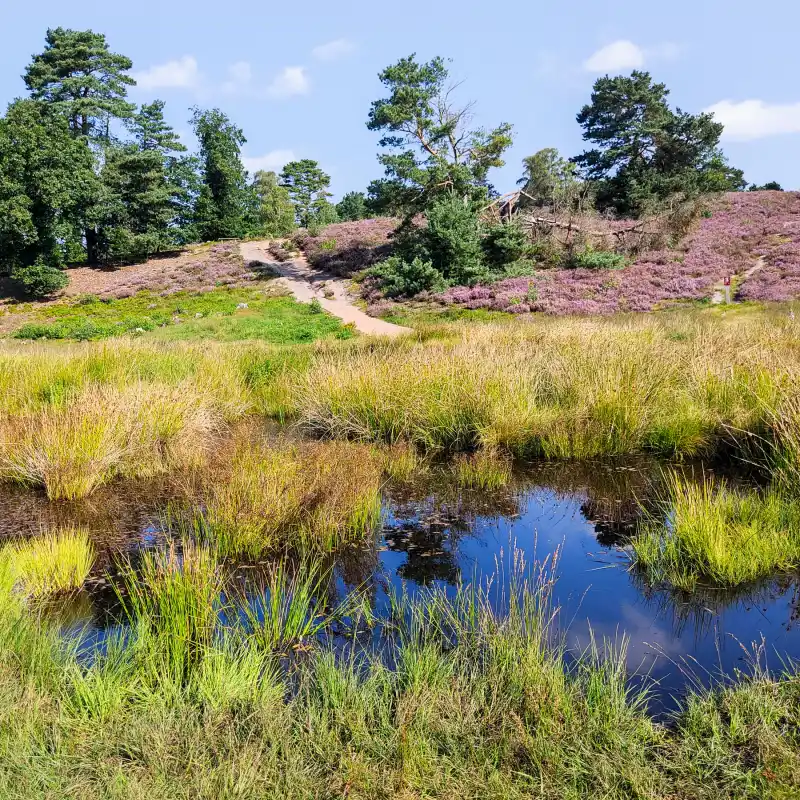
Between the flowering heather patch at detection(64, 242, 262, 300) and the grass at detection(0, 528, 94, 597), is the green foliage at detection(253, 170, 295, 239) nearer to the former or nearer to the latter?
the flowering heather patch at detection(64, 242, 262, 300)

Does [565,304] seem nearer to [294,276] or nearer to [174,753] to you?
[294,276]

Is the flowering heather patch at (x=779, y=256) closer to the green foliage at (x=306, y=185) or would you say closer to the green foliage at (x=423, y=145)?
the green foliage at (x=423, y=145)

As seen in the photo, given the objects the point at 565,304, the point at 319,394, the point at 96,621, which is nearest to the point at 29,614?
the point at 96,621

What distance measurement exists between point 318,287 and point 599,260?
1408cm

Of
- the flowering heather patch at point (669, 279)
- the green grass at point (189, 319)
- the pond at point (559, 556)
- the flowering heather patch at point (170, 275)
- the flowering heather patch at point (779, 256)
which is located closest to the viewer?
the pond at point (559, 556)

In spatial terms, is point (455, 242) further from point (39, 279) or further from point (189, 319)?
point (39, 279)

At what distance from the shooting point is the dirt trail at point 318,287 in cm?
2373

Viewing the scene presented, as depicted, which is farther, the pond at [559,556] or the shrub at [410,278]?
the shrub at [410,278]

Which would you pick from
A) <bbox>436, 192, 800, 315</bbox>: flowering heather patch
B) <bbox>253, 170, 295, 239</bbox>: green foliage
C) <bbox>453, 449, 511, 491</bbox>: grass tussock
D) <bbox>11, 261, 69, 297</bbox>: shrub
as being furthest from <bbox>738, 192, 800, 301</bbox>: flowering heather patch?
<bbox>11, 261, 69, 297</bbox>: shrub

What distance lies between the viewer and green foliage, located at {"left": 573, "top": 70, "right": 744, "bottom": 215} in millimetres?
35812

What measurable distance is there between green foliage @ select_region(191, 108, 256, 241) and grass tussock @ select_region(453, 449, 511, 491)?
45864 millimetres

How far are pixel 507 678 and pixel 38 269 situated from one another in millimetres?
36245

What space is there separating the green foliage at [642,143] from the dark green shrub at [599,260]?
778 centimetres

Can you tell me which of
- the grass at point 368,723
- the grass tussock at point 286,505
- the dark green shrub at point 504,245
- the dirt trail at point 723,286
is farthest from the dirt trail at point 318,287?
the grass at point 368,723
